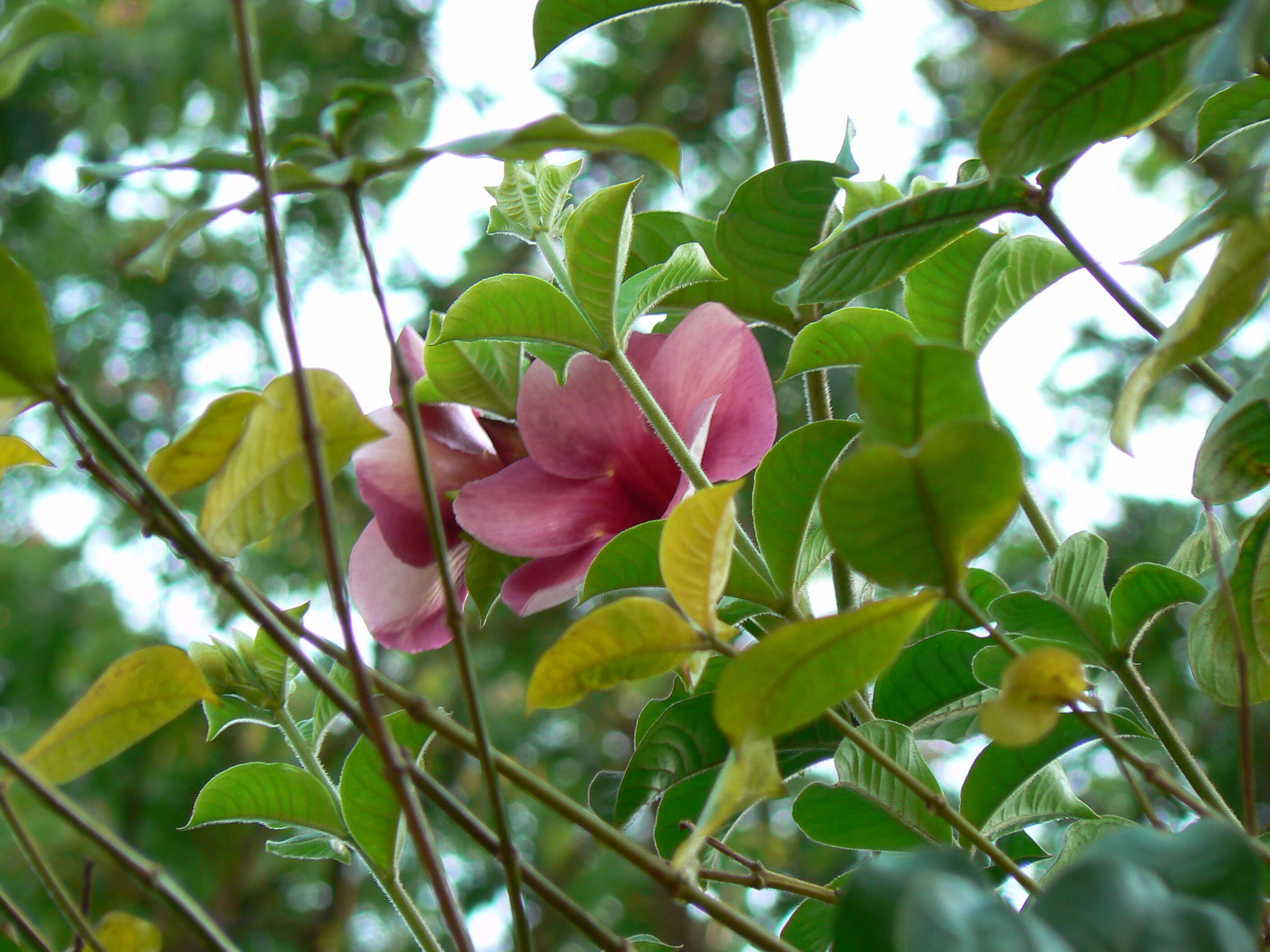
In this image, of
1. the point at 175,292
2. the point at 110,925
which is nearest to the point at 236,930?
the point at 175,292

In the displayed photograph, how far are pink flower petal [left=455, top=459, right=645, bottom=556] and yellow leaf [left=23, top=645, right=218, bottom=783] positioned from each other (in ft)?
0.39

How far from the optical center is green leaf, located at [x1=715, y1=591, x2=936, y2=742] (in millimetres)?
223

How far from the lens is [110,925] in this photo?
1.09 feet

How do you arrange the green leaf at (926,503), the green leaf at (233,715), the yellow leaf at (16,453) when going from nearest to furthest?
the green leaf at (926,503), the yellow leaf at (16,453), the green leaf at (233,715)

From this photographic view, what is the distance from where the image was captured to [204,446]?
0.27 m

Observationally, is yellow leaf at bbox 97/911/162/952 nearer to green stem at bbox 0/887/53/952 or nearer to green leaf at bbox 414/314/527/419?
green stem at bbox 0/887/53/952

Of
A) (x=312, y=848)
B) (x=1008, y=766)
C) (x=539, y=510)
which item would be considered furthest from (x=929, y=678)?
(x=312, y=848)

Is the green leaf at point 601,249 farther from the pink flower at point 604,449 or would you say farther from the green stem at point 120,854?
the green stem at point 120,854

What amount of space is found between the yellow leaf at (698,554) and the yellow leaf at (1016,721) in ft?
0.22

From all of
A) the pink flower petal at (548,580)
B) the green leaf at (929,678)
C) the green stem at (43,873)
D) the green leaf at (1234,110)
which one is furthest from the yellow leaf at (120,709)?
the green leaf at (1234,110)

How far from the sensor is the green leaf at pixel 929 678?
1.19 ft

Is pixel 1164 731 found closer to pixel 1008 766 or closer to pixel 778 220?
pixel 1008 766

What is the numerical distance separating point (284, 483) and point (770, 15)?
0.26 meters

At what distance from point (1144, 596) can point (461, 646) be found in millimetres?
228
